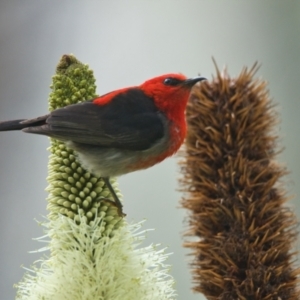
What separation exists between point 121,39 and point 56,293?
2185 mm

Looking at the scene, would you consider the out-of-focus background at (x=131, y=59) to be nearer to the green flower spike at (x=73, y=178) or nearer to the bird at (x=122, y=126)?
the bird at (x=122, y=126)

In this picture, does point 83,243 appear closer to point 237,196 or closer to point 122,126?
point 122,126

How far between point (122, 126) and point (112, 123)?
1.2 inches

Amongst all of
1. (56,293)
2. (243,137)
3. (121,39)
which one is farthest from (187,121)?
(121,39)

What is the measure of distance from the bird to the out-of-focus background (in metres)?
1.40

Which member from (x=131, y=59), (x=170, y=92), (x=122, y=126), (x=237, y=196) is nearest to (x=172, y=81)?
(x=170, y=92)

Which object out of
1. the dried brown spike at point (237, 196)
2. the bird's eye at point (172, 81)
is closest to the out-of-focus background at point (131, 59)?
the dried brown spike at point (237, 196)

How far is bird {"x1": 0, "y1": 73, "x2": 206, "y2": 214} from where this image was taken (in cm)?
134

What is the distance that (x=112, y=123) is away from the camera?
1.48 m

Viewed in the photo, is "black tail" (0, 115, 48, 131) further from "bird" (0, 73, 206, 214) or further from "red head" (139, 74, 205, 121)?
"red head" (139, 74, 205, 121)

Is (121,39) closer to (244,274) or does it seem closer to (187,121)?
(187,121)

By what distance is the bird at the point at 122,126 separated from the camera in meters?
1.34

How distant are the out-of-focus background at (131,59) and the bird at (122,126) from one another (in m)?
1.40

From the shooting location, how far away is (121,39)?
3.19m
